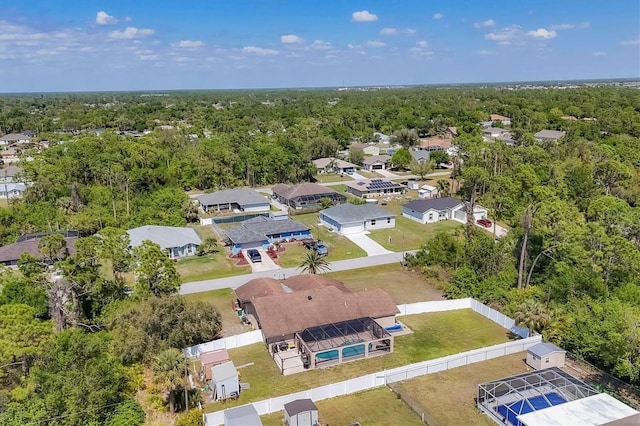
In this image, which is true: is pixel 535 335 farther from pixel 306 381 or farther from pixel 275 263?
pixel 275 263

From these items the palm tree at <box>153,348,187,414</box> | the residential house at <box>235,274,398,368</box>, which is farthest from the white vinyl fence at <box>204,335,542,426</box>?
the residential house at <box>235,274,398,368</box>

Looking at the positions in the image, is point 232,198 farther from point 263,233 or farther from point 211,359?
point 211,359

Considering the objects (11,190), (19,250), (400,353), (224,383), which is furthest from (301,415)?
(11,190)

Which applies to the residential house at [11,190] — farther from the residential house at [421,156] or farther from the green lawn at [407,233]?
the residential house at [421,156]

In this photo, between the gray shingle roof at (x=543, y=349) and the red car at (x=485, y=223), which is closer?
the gray shingle roof at (x=543, y=349)

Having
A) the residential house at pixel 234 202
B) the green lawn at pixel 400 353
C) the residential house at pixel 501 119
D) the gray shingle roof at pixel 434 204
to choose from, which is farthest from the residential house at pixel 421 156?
the green lawn at pixel 400 353

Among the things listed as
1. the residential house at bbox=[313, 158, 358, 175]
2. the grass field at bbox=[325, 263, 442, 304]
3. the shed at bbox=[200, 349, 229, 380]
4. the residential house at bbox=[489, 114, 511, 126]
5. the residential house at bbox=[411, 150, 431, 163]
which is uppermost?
the residential house at bbox=[489, 114, 511, 126]

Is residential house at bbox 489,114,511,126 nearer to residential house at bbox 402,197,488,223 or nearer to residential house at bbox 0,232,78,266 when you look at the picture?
residential house at bbox 402,197,488,223
